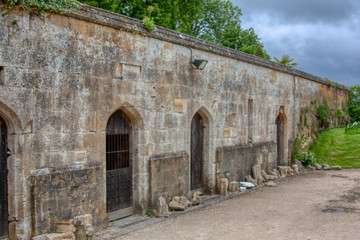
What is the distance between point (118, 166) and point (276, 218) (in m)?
3.73

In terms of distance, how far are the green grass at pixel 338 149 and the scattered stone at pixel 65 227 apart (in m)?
12.9

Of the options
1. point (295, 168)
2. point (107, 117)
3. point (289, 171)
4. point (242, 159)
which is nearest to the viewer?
point (107, 117)

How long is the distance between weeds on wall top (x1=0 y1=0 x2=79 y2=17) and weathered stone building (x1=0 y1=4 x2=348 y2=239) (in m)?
0.12

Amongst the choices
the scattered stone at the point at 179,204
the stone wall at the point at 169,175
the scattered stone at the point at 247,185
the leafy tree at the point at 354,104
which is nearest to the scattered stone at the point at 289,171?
the scattered stone at the point at 247,185

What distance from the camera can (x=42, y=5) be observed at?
589 cm

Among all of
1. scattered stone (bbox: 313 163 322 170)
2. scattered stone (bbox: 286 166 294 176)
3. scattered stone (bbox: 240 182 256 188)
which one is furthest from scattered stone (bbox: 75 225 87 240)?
scattered stone (bbox: 313 163 322 170)

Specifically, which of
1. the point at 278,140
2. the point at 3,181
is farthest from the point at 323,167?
the point at 3,181

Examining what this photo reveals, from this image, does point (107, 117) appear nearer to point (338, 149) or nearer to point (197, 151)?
point (197, 151)

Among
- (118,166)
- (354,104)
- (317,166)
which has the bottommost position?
(317,166)

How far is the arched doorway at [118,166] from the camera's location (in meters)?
7.61

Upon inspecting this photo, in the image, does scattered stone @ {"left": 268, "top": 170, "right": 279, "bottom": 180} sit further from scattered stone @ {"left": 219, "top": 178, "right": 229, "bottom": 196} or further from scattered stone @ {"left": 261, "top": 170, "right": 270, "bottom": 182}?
scattered stone @ {"left": 219, "top": 178, "right": 229, "bottom": 196}

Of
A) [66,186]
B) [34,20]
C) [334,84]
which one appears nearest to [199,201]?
[66,186]

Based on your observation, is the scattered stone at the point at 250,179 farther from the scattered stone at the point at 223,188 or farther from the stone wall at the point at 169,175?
the stone wall at the point at 169,175

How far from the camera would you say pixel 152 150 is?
832cm
